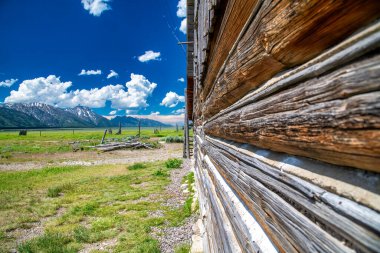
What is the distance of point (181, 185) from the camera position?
9.10 m

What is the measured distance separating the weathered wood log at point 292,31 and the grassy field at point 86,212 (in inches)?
155

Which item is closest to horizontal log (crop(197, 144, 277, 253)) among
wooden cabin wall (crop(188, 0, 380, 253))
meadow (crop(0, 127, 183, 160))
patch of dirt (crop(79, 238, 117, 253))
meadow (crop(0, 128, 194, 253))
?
wooden cabin wall (crop(188, 0, 380, 253))

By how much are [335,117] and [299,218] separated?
374 millimetres

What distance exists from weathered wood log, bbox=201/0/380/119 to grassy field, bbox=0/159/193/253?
3.95 meters

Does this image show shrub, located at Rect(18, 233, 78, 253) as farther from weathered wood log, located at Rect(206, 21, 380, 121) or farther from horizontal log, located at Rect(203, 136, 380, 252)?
weathered wood log, located at Rect(206, 21, 380, 121)

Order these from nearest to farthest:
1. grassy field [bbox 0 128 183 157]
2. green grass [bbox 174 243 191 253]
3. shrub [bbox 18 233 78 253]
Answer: green grass [bbox 174 243 191 253], shrub [bbox 18 233 78 253], grassy field [bbox 0 128 183 157]

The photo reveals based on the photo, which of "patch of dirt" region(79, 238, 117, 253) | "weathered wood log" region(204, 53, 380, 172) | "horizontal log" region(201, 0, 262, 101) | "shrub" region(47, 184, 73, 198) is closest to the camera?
"weathered wood log" region(204, 53, 380, 172)

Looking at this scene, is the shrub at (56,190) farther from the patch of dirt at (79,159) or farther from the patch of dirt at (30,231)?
the patch of dirt at (79,159)

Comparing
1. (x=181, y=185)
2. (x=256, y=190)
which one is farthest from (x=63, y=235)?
(x=256, y=190)

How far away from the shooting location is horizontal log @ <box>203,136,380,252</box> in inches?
22.6

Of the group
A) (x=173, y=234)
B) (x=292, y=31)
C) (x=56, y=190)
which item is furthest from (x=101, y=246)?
(x=292, y=31)

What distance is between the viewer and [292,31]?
0.88 meters

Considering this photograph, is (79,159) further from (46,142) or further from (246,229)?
(46,142)

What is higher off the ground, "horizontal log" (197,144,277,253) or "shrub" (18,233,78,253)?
"horizontal log" (197,144,277,253)
